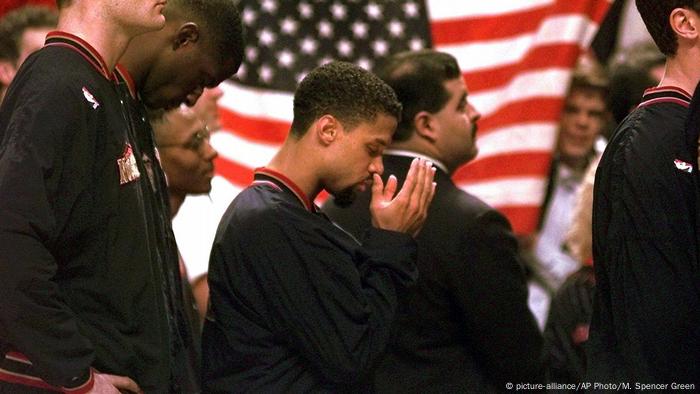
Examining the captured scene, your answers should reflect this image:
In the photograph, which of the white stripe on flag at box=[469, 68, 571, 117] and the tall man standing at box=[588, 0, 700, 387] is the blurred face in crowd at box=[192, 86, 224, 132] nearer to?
the white stripe on flag at box=[469, 68, 571, 117]

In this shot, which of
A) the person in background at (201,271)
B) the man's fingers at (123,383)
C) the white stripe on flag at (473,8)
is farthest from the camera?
the white stripe on flag at (473,8)

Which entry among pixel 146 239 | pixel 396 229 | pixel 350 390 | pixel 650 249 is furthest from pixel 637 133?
pixel 146 239

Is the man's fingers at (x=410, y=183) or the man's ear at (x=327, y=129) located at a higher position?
the man's ear at (x=327, y=129)

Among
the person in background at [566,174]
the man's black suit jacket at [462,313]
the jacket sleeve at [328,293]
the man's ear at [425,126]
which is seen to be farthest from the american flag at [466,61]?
the jacket sleeve at [328,293]

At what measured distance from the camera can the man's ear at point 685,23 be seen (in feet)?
10.7

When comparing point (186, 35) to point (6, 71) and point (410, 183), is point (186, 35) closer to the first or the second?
point (410, 183)

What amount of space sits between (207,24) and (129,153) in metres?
0.61

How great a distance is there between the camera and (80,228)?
9.41 ft

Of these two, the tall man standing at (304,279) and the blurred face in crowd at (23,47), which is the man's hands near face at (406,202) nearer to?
the tall man standing at (304,279)

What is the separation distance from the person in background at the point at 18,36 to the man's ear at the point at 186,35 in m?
1.91

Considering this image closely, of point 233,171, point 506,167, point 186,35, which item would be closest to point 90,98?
point 186,35

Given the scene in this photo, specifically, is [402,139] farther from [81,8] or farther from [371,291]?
[81,8]

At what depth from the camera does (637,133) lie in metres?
3.21

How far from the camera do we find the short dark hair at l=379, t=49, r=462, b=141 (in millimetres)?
4566
